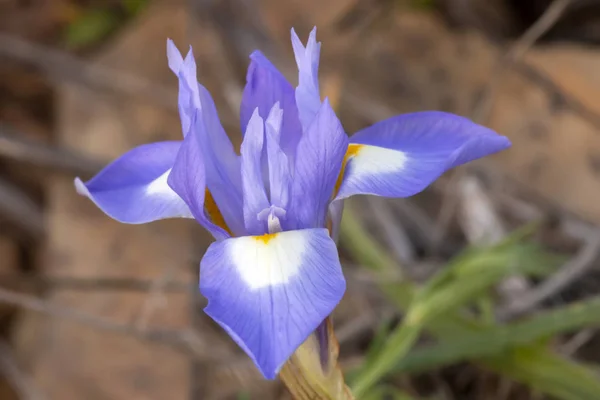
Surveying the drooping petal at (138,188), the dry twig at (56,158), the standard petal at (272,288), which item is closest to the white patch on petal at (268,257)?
the standard petal at (272,288)

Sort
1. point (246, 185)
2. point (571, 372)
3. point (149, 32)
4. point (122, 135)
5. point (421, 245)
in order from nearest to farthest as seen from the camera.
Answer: point (246, 185) → point (571, 372) → point (421, 245) → point (122, 135) → point (149, 32)

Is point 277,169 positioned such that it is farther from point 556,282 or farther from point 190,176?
point 556,282

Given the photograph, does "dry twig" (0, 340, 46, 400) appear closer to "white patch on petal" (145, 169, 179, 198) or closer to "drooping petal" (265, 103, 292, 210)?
"white patch on petal" (145, 169, 179, 198)

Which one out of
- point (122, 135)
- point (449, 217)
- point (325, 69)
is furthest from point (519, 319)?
point (122, 135)

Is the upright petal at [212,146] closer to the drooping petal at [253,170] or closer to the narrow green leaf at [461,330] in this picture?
the drooping petal at [253,170]

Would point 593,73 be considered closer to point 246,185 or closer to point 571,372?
point 571,372

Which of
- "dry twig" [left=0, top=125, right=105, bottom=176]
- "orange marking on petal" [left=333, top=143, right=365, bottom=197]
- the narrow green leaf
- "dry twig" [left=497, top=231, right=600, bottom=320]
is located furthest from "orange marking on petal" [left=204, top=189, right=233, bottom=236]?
"dry twig" [left=0, top=125, right=105, bottom=176]
